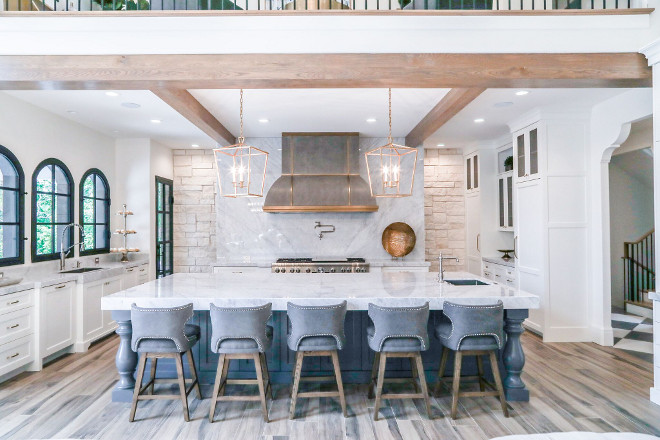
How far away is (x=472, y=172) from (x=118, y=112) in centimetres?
551

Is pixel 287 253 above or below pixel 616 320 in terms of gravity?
above

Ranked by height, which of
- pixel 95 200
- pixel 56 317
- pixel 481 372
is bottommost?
pixel 481 372

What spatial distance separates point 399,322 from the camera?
2.82 metres

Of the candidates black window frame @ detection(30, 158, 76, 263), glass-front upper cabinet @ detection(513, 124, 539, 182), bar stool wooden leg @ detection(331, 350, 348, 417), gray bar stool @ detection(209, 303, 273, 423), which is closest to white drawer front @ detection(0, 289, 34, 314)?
black window frame @ detection(30, 158, 76, 263)

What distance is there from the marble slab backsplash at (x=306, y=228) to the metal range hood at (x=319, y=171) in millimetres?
291

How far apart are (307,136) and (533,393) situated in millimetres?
4475

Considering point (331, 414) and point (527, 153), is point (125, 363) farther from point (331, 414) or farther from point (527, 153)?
point (527, 153)

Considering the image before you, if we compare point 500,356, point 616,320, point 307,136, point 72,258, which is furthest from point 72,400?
point 616,320

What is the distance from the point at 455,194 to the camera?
7441 millimetres

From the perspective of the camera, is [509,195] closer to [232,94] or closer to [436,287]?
[436,287]

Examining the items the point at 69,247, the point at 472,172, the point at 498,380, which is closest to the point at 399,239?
the point at 472,172

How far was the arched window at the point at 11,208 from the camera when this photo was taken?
4.18 metres

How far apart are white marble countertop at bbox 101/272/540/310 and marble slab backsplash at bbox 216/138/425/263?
8.52ft

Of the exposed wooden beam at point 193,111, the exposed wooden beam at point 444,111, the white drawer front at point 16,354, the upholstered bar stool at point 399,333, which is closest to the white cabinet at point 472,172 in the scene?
the exposed wooden beam at point 444,111
